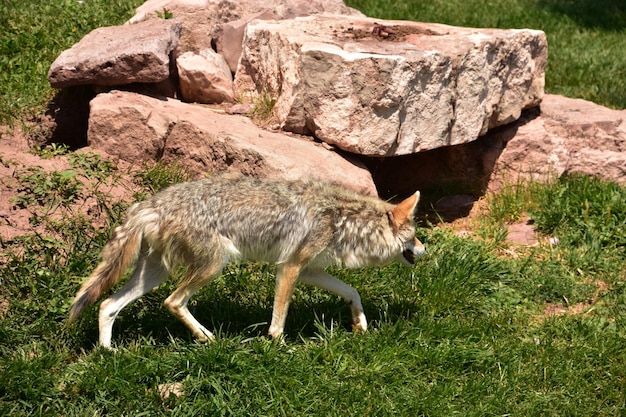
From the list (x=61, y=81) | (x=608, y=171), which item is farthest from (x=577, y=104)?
(x=61, y=81)

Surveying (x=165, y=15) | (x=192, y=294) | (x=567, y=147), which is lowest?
(x=567, y=147)

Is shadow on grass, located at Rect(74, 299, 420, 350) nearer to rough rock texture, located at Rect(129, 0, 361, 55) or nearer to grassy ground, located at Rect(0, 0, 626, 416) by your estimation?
grassy ground, located at Rect(0, 0, 626, 416)

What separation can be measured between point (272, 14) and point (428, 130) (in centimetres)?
231

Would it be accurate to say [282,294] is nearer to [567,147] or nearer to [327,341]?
[327,341]

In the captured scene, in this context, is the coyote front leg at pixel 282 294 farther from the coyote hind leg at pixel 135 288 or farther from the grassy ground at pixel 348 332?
the coyote hind leg at pixel 135 288

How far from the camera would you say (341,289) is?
6141mm

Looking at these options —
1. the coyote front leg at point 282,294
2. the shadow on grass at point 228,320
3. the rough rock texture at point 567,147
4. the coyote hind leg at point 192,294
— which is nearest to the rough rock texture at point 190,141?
the shadow on grass at point 228,320

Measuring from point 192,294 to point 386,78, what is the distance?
280 cm

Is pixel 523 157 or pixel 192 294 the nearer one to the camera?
pixel 192 294

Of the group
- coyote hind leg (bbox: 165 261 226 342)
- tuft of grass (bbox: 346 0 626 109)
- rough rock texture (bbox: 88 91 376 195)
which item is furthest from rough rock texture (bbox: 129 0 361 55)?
coyote hind leg (bbox: 165 261 226 342)

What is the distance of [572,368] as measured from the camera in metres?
6.03

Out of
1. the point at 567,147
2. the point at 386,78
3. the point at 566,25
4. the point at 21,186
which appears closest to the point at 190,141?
the point at 21,186

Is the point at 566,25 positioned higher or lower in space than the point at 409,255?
higher

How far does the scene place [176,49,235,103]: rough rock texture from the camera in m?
8.29
